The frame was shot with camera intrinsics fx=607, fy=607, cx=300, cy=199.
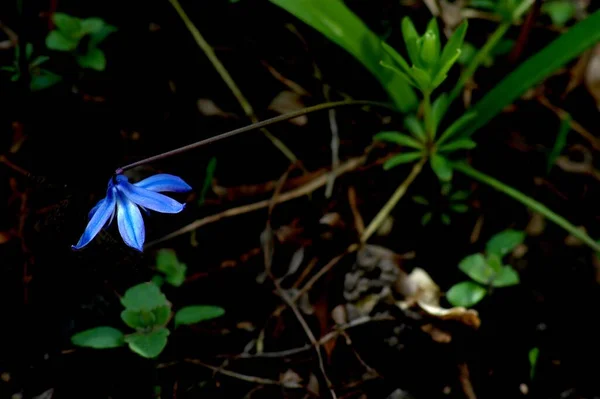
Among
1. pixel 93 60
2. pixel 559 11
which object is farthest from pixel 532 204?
pixel 93 60

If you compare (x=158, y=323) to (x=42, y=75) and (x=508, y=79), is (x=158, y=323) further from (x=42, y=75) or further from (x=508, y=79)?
(x=508, y=79)

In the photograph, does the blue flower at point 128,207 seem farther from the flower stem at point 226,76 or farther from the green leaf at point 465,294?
the green leaf at point 465,294

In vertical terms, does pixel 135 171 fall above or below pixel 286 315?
above

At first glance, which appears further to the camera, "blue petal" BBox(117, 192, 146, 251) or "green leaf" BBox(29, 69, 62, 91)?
"green leaf" BBox(29, 69, 62, 91)

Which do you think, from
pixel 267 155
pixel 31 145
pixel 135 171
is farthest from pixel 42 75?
pixel 267 155

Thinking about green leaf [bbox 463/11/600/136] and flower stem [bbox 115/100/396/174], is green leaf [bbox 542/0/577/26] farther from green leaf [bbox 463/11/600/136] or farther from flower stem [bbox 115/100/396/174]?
flower stem [bbox 115/100/396/174]

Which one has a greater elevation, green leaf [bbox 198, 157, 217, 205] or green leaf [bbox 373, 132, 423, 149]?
green leaf [bbox 373, 132, 423, 149]

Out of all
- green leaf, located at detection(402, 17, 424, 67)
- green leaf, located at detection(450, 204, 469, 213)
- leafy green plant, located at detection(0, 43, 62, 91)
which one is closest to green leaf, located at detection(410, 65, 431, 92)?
green leaf, located at detection(402, 17, 424, 67)
